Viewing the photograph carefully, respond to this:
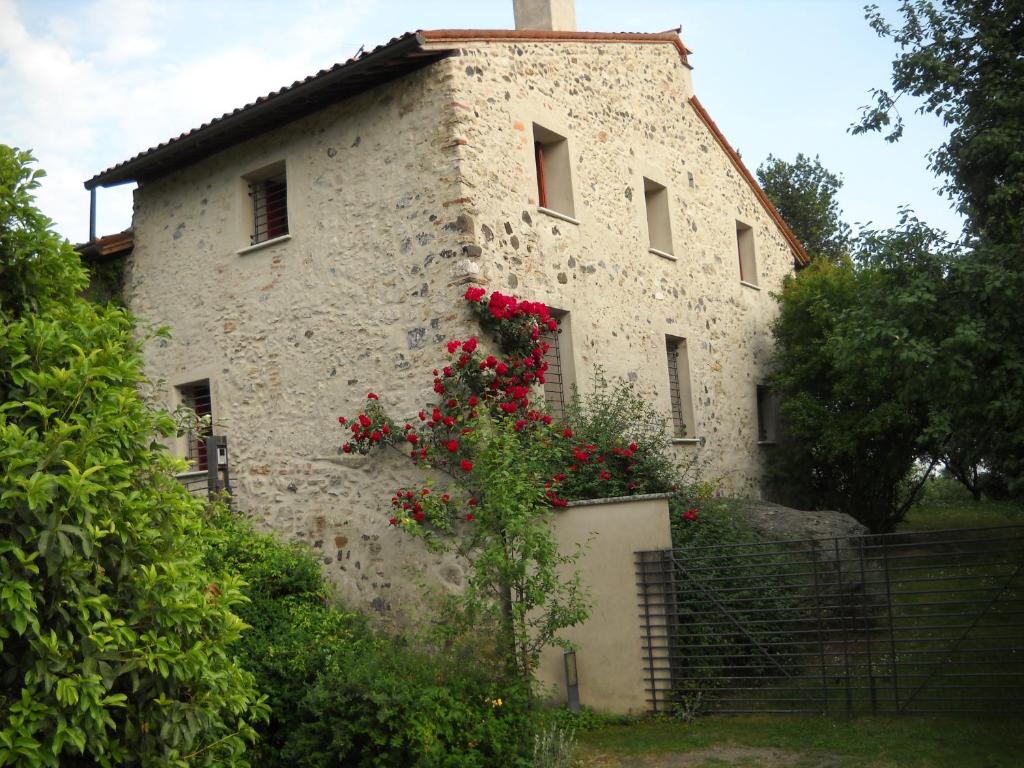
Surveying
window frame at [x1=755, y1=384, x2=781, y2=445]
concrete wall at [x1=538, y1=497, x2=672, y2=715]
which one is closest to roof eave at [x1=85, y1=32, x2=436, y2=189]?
concrete wall at [x1=538, y1=497, x2=672, y2=715]

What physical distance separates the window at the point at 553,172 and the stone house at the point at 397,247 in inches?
1.0

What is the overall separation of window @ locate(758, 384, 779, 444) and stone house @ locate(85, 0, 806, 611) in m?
1.70

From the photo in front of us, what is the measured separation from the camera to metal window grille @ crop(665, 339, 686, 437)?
43.1ft

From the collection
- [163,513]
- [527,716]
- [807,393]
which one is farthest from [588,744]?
[807,393]

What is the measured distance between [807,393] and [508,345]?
258 inches

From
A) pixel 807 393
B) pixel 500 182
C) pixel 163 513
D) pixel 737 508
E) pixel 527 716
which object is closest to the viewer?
pixel 163 513

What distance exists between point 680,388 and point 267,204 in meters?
6.01

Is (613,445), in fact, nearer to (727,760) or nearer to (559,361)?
(559,361)

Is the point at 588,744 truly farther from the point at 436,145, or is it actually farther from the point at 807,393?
the point at 807,393

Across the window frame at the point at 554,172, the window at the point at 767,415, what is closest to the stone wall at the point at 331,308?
the window frame at the point at 554,172

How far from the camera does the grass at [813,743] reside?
6.73m

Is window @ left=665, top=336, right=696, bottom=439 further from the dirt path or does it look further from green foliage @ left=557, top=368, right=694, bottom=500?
the dirt path

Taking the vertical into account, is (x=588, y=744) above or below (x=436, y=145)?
below

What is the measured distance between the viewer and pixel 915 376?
7.91 metres
